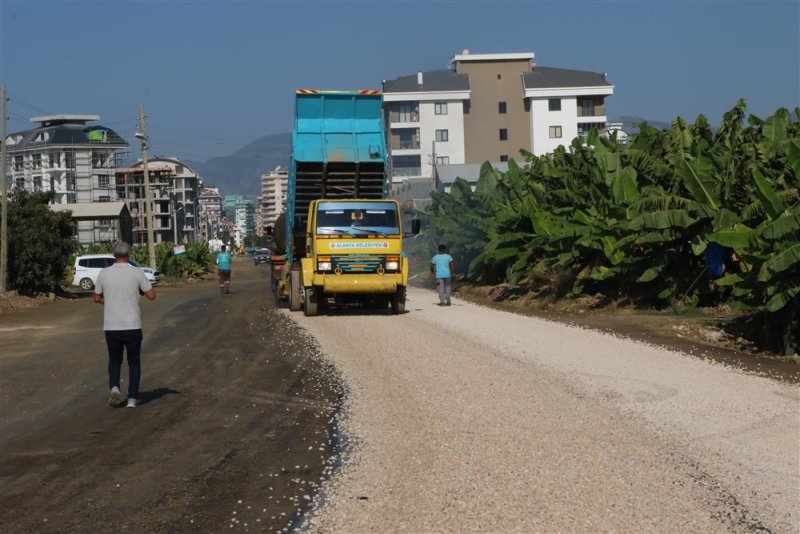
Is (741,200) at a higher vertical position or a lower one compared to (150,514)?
higher

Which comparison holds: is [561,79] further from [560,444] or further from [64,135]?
[560,444]

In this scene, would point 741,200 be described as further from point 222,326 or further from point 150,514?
point 150,514

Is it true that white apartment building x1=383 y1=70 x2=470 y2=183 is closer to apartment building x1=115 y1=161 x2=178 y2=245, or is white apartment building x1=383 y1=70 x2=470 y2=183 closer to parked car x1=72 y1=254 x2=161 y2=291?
parked car x1=72 y1=254 x2=161 y2=291

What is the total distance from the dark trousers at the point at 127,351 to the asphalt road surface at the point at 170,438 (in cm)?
31

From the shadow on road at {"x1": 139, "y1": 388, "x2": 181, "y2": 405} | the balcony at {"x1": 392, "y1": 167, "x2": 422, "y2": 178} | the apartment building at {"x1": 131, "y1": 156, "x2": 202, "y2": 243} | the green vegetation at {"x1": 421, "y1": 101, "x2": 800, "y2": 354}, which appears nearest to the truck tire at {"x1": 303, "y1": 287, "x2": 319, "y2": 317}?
the green vegetation at {"x1": 421, "y1": 101, "x2": 800, "y2": 354}

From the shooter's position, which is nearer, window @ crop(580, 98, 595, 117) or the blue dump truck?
the blue dump truck

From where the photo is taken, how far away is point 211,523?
711 cm

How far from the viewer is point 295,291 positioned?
27078 millimetres

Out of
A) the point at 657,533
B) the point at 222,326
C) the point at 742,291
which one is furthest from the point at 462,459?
the point at 222,326

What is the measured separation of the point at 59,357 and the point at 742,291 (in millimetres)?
12217

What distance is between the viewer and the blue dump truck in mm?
24469

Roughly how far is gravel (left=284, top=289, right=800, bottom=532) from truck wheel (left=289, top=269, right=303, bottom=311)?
10356 mm

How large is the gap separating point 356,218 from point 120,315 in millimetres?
12466

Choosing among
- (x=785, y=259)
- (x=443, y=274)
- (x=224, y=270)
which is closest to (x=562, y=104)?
(x=224, y=270)
